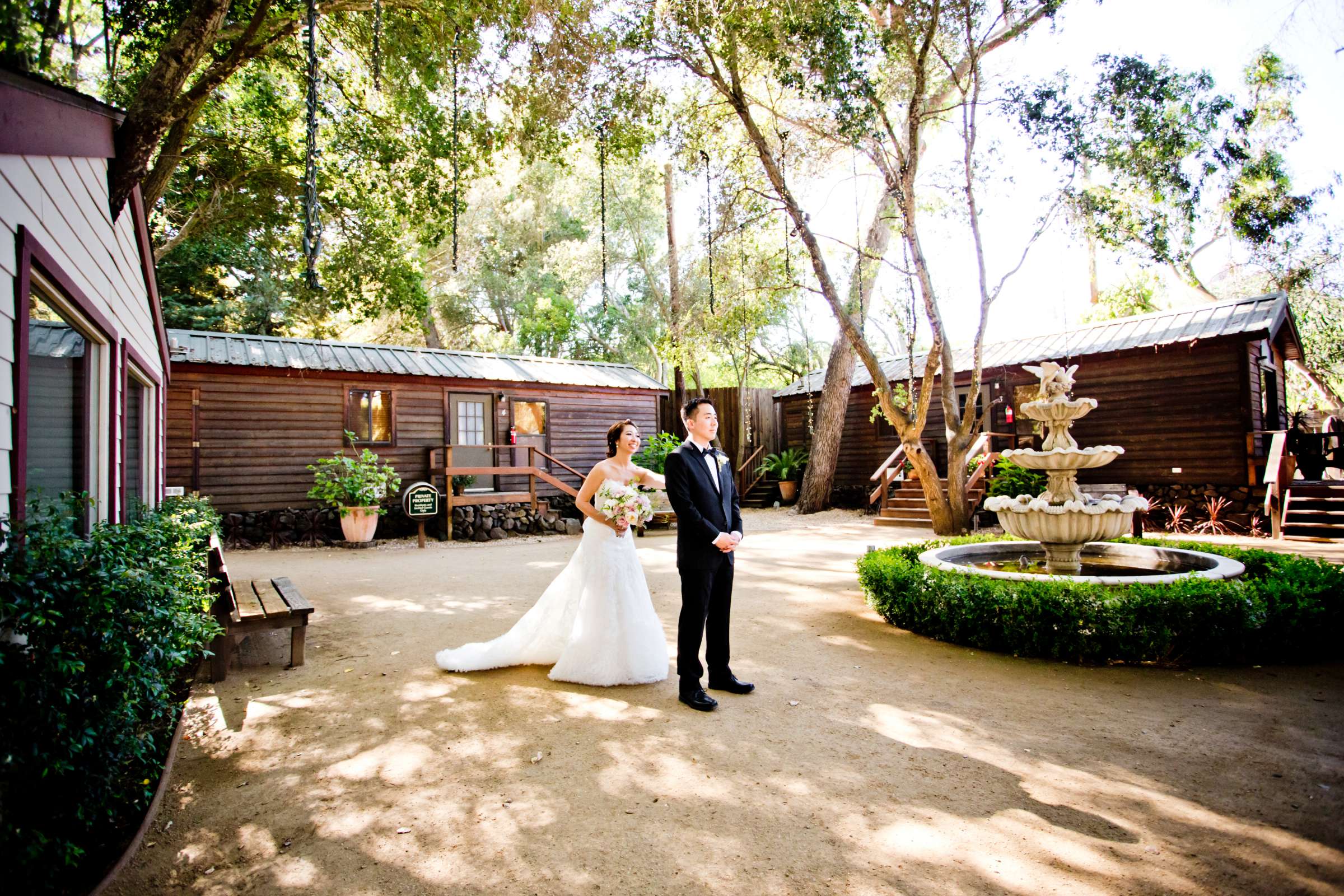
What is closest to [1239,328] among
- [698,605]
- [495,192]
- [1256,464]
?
[1256,464]

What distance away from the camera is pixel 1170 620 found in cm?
489

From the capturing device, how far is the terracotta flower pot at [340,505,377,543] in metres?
13.0

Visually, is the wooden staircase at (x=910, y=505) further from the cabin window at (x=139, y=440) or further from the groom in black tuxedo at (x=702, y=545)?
the cabin window at (x=139, y=440)

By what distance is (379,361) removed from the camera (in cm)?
1498

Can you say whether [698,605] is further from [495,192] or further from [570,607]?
[495,192]

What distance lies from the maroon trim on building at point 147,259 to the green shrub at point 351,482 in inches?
209

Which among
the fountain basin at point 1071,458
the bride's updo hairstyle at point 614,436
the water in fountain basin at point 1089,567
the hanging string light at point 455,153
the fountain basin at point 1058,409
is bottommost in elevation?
the water in fountain basin at point 1089,567

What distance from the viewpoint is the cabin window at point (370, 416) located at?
47.6 ft

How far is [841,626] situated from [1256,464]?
11.0 m

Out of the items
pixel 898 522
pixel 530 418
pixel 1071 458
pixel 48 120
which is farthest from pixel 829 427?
pixel 48 120

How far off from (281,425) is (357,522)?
261 cm

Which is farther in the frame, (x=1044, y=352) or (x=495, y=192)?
(x=495, y=192)

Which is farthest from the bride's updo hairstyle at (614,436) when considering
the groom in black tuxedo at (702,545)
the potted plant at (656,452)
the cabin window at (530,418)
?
the cabin window at (530,418)

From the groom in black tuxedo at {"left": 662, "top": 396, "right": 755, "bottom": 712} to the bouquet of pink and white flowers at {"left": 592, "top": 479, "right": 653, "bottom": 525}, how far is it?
514 mm
